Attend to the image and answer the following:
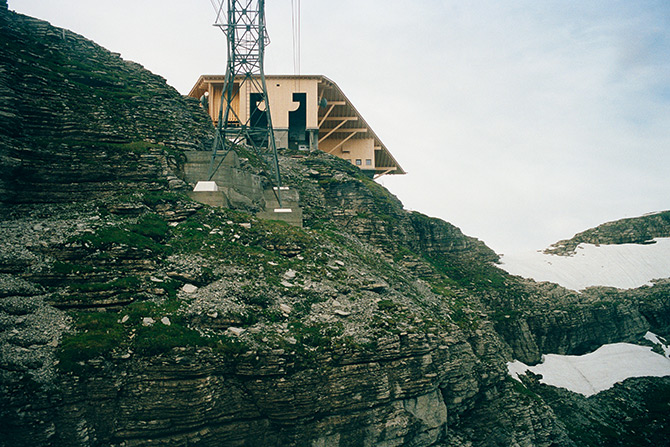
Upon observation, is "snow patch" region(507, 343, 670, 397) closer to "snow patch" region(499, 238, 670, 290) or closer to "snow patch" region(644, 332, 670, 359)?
"snow patch" region(644, 332, 670, 359)

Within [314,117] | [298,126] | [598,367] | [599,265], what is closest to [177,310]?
[314,117]

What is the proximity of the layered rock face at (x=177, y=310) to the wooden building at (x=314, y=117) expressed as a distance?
14.9 meters

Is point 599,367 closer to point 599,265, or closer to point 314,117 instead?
point 599,265

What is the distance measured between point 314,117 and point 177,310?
142 ft

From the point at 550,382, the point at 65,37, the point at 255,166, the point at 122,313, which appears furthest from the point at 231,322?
the point at 65,37

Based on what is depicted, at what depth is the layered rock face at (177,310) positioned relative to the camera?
18359 millimetres

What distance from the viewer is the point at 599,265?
68.7m

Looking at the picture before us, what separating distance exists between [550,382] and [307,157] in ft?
114

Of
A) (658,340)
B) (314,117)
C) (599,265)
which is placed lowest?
(658,340)

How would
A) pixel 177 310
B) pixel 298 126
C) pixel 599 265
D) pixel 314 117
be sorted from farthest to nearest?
pixel 599 265
pixel 298 126
pixel 314 117
pixel 177 310

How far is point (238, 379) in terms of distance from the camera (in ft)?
67.7

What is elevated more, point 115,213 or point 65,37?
point 65,37

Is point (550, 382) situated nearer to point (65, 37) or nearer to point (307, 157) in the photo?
point (307, 157)

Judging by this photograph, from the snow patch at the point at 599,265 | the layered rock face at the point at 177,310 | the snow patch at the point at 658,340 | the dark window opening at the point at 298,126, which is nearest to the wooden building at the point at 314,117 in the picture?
the dark window opening at the point at 298,126
